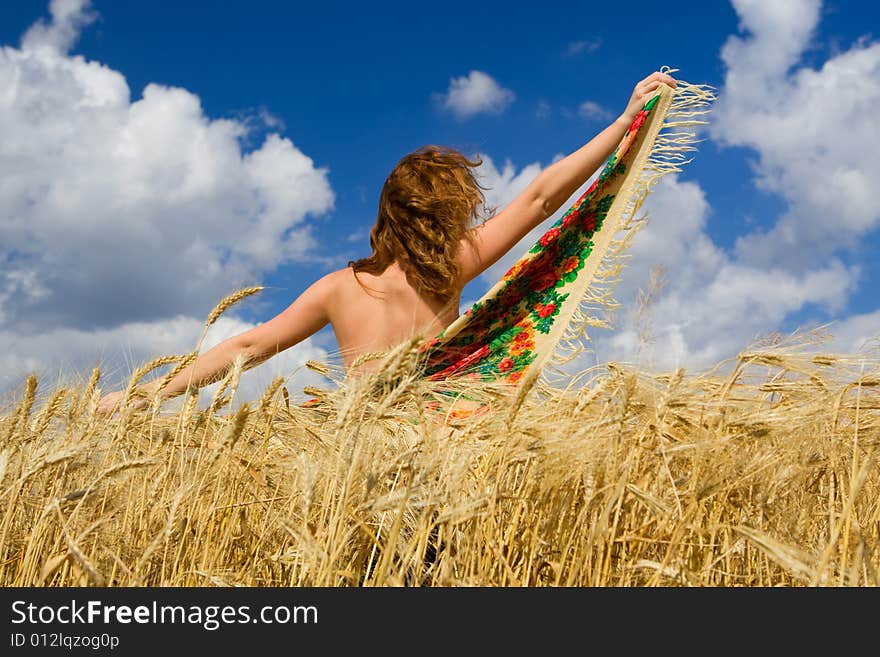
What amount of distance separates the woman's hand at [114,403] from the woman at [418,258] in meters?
0.31

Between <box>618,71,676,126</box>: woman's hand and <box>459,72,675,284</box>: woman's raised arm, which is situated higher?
<box>618,71,676,126</box>: woman's hand

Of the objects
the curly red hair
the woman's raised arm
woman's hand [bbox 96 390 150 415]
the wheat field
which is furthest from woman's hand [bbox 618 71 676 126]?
woman's hand [bbox 96 390 150 415]

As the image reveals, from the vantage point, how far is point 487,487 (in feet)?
5.02

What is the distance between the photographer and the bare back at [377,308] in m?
2.73

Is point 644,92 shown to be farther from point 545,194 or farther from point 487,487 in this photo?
point 487,487

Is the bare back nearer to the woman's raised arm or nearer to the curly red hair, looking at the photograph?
the curly red hair

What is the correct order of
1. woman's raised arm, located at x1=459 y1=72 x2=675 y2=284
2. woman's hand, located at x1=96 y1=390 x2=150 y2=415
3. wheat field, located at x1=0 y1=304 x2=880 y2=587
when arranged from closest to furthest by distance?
1. wheat field, located at x1=0 y1=304 x2=880 y2=587
2. woman's hand, located at x1=96 y1=390 x2=150 y2=415
3. woman's raised arm, located at x1=459 y1=72 x2=675 y2=284

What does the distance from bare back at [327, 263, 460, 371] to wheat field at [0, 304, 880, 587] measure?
2.64 feet

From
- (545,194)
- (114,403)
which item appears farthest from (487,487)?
(545,194)

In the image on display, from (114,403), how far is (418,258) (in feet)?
3.65

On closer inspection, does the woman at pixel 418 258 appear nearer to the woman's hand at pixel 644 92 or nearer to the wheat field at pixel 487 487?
the woman's hand at pixel 644 92

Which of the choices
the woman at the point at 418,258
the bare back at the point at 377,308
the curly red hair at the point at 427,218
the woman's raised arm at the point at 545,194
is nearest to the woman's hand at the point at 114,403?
the woman at the point at 418,258

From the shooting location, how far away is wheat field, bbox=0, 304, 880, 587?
135cm
